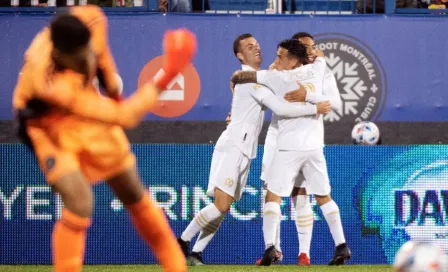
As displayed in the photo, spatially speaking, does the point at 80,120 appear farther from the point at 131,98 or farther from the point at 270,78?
the point at 270,78

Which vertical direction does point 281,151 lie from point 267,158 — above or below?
above

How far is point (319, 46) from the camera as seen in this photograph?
1244cm

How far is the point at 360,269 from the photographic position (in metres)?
8.86

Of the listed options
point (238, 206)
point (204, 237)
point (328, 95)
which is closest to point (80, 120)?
point (204, 237)

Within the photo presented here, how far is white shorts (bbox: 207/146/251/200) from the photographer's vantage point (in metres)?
9.00

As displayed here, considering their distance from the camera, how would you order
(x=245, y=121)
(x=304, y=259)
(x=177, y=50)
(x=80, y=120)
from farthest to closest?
(x=304, y=259)
(x=245, y=121)
(x=80, y=120)
(x=177, y=50)

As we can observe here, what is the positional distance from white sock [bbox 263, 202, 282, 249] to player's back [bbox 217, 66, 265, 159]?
1.70 ft

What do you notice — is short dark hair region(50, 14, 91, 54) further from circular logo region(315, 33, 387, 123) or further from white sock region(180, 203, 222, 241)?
circular logo region(315, 33, 387, 123)

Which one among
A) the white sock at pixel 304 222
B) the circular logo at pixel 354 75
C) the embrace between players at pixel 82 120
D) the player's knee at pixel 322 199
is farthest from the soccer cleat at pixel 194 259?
the circular logo at pixel 354 75

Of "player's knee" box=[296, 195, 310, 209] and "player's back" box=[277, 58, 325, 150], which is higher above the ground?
"player's back" box=[277, 58, 325, 150]

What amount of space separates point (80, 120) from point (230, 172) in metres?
3.65

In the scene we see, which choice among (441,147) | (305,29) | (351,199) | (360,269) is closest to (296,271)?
(360,269)

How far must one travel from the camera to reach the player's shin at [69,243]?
5.25 meters

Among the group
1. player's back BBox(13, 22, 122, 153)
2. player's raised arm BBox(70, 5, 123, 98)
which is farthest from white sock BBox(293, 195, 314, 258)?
player's back BBox(13, 22, 122, 153)
